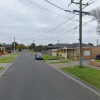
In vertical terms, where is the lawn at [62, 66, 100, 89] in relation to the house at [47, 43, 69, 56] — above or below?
below

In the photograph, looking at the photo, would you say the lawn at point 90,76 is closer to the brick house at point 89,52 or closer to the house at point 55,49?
the brick house at point 89,52

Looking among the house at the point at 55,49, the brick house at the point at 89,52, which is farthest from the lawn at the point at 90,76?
the house at the point at 55,49

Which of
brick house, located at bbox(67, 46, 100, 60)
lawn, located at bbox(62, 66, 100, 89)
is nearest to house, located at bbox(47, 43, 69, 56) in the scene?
brick house, located at bbox(67, 46, 100, 60)

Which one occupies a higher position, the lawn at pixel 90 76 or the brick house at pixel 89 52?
the brick house at pixel 89 52

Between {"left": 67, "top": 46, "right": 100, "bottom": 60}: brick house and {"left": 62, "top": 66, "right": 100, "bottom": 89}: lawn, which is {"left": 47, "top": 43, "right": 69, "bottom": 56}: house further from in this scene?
{"left": 62, "top": 66, "right": 100, "bottom": 89}: lawn

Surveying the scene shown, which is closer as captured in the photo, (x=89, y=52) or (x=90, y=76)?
(x=90, y=76)

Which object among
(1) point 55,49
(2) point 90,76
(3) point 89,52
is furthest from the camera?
(1) point 55,49

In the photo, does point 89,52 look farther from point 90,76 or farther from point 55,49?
point 55,49

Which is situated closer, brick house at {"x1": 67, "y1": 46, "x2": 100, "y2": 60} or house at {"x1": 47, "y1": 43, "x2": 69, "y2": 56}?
brick house at {"x1": 67, "y1": 46, "x2": 100, "y2": 60}

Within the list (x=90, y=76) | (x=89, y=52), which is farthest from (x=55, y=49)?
(x=90, y=76)

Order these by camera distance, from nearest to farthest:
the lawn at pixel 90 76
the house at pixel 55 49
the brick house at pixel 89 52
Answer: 1. the lawn at pixel 90 76
2. the brick house at pixel 89 52
3. the house at pixel 55 49

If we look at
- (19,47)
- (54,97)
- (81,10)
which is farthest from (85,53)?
(19,47)

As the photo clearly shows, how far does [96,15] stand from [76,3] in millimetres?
19361

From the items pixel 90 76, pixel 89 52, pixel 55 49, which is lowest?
pixel 90 76
